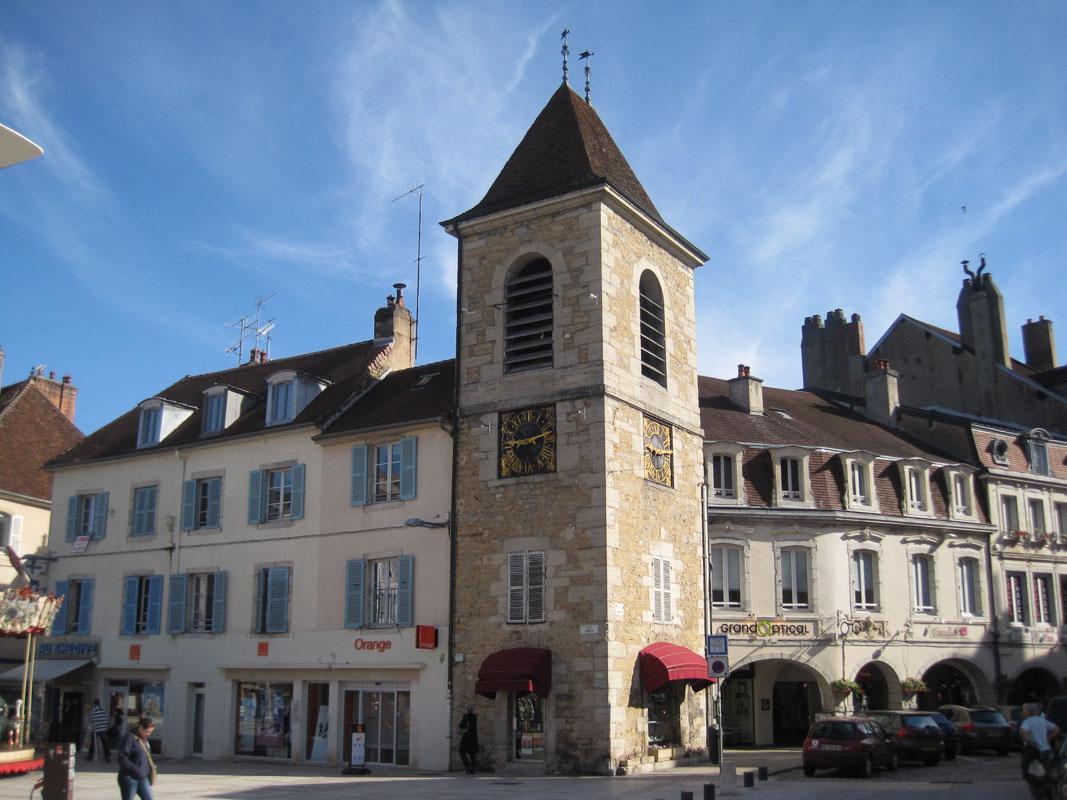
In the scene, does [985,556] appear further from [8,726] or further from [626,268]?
[8,726]

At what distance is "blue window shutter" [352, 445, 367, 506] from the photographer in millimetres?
24188

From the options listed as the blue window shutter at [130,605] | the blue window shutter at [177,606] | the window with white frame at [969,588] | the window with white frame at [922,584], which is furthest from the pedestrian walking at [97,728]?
the window with white frame at [969,588]

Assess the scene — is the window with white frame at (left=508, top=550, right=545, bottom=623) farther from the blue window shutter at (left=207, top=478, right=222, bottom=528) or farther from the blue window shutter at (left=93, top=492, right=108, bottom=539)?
the blue window shutter at (left=93, top=492, right=108, bottom=539)

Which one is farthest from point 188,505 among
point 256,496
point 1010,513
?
point 1010,513

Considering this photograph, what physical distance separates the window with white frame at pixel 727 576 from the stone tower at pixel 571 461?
324 centimetres

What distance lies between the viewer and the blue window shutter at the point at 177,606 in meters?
26.5

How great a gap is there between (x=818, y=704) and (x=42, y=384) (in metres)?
27.3

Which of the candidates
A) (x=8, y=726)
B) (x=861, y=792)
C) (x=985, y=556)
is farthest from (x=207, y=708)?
(x=985, y=556)

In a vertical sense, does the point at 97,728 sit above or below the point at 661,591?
below

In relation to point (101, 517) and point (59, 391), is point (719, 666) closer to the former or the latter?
point (101, 517)

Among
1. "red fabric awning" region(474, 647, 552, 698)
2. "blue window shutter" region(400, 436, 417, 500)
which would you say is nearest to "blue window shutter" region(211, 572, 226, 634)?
"blue window shutter" region(400, 436, 417, 500)

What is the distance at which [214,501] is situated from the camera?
27.2 m

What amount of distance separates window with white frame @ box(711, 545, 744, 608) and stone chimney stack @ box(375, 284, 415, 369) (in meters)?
9.40

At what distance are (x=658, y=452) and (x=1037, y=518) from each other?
1559 cm
